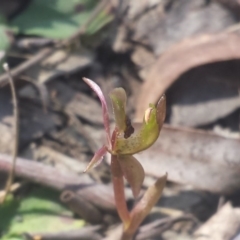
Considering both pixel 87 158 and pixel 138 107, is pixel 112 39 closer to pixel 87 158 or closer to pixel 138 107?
pixel 138 107

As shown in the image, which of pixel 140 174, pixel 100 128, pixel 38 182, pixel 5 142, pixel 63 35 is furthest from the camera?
pixel 63 35

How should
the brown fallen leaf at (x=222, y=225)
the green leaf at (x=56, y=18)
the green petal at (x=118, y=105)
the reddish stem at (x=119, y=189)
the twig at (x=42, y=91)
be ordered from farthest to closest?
1. the green leaf at (x=56, y=18)
2. the twig at (x=42, y=91)
3. the brown fallen leaf at (x=222, y=225)
4. the reddish stem at (x=119, y=189)
5. the green petal at (x=118, y=105)

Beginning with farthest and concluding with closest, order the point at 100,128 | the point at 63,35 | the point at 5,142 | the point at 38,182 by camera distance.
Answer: the point at 63,35, the point at 100,128, the point at 5,142, the point at 38,182

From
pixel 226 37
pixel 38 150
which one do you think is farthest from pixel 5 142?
pixel 226 37

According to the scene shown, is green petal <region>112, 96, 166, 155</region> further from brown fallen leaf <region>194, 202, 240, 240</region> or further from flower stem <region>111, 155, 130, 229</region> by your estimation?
brown fallen leaf <region>194, 202, 240, 240</region>

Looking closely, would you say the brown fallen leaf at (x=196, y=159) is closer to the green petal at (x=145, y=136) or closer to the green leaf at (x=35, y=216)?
the green leaf at (x=35, y=216)

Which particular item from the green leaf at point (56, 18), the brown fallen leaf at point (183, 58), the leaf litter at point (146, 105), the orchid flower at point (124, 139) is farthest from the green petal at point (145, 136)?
the green leaf at point (56, 18)

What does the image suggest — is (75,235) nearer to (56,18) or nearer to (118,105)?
(118,105)

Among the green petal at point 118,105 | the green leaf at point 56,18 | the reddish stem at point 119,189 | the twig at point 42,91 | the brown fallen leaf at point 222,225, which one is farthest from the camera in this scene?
the green leaf at point 56,18
